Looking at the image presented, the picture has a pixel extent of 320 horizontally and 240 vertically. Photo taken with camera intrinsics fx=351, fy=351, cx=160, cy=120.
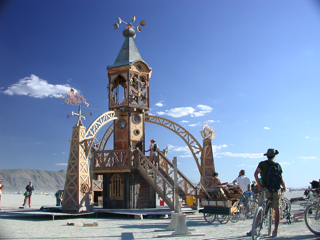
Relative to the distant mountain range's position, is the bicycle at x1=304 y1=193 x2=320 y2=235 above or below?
below

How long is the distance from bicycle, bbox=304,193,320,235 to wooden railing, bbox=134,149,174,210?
8.64 metres

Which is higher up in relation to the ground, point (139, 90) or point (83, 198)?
point (139, 90)

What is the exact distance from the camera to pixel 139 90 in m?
21.2

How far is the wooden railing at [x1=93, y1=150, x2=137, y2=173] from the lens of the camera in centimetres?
1906

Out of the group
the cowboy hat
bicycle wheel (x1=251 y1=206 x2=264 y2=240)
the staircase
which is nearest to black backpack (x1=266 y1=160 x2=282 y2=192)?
the cowboy hat

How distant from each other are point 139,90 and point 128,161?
4592 mm

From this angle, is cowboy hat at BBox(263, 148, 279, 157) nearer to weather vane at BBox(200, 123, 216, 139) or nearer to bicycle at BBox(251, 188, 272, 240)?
bicycle at BBox(251, 188, 272, 240)

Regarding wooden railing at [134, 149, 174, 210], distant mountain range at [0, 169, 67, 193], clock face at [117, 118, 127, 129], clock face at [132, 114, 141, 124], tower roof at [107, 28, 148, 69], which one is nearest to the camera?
wooden railing at [134, 149, 174, 210]

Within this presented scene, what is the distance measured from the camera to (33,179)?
149 metres

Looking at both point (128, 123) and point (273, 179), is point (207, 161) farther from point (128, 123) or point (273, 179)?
point (273, 179)

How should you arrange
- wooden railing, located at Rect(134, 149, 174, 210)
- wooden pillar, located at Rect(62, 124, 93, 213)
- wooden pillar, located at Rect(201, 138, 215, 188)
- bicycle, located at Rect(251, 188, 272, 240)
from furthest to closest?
wooden pillar, located at Rect(201, 138, 215, 188) → wooden railing, located at Rect(134, 149, 174, 210) → wooden pillar, located at Rect(62, 124, 93, 213) → bicycle, located at Rect(251, 188, 272, 240)

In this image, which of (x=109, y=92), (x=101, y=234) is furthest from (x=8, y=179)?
Answer: (x=101, y=234)

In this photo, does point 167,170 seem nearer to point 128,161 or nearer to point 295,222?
point 128,161

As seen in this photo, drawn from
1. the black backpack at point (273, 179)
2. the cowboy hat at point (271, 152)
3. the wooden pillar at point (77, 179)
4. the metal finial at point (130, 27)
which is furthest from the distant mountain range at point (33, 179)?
the black backpack at point (273, 179)
